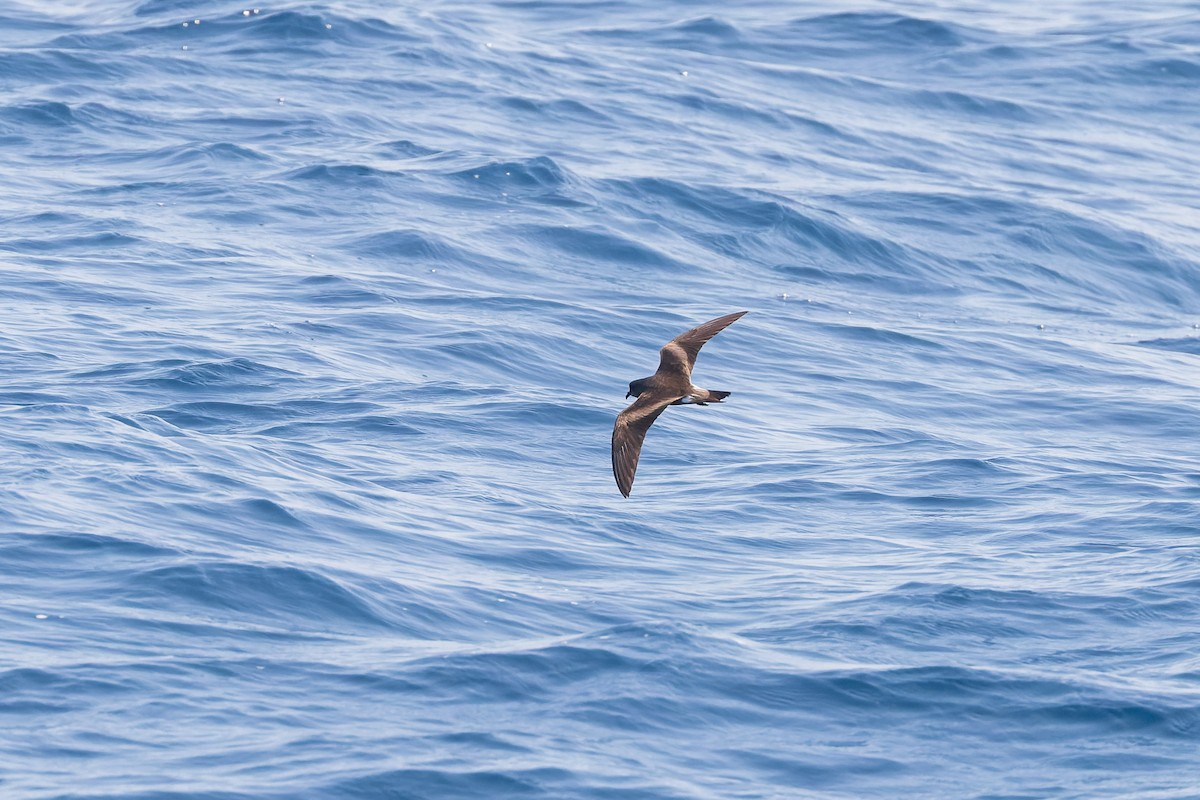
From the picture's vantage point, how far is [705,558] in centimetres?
1306

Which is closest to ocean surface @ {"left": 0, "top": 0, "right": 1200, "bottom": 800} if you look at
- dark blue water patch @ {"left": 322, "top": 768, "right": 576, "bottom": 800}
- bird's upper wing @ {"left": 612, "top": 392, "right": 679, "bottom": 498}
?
dark blue water patch @ {"left": 322, "top": 768, "right": 576, "bottom": 800}

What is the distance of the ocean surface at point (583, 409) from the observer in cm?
1048

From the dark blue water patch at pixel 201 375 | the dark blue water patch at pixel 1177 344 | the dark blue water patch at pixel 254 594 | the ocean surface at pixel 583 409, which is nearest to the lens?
the ocean surface at pixel 583 409

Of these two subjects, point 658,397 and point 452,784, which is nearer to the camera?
point 452,784

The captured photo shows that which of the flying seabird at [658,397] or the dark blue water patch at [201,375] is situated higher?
the flying seabird at [658,397]

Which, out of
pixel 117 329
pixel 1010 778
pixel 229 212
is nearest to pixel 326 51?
pixel 229 212

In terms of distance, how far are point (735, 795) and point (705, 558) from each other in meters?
3.40

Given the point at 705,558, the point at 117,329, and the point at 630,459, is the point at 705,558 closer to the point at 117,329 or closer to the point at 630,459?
the point at 630,459

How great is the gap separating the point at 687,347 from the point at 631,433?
113 centimetres

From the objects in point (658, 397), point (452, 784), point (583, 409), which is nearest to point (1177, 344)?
point (583, 409)

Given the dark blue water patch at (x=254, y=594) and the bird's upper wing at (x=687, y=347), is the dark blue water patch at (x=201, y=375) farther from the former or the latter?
the bird's upper wing at (x=687, y=347)

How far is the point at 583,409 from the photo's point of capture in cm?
1581

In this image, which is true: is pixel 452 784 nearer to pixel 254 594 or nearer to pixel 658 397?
pixel 254 594

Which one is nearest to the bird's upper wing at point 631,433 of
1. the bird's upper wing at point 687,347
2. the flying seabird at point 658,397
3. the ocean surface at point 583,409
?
the flying seabird at point 658,397
